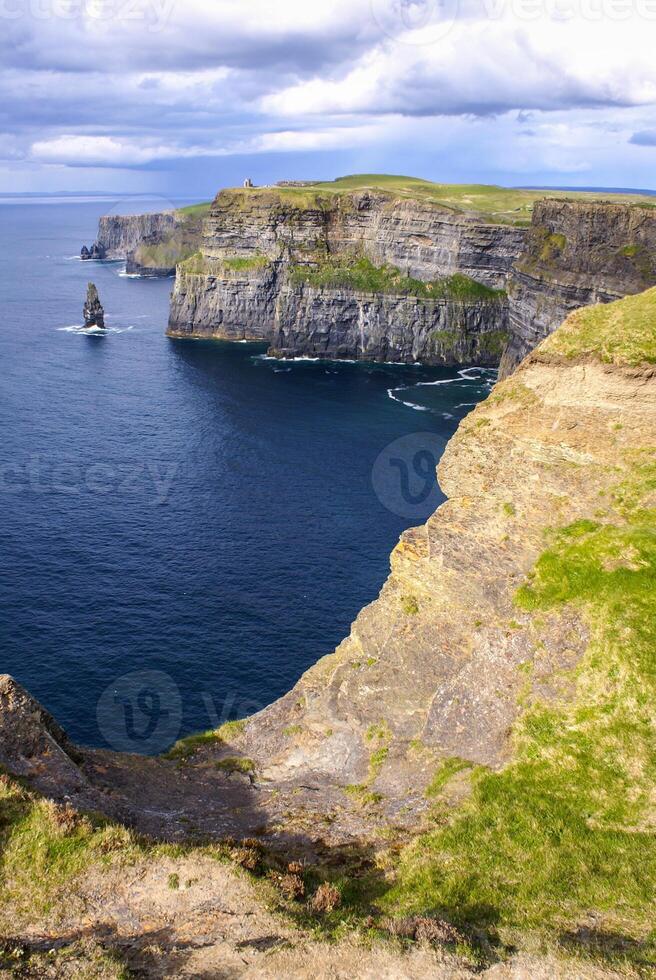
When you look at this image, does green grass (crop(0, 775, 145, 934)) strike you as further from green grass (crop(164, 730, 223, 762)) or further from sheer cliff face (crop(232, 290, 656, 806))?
green grass (crop(164, 730, 223, 762))

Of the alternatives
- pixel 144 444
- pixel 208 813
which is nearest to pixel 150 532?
pixel 144 444

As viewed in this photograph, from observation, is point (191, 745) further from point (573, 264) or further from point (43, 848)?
point (573, 264)

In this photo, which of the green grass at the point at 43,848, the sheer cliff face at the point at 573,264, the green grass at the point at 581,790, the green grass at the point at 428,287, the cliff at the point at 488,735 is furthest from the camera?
the green grass at the point at 428,287

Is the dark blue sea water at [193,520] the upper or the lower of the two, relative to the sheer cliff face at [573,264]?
lower

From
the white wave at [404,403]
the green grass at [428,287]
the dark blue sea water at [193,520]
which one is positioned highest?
the green grass at [428,287]

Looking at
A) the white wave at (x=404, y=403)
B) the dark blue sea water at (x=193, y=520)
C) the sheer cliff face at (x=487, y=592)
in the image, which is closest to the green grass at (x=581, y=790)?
the sheer cliff face at (x=487, y=592)

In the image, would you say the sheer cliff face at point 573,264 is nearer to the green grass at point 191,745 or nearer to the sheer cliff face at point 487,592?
the sheer cliff face at point 487,592

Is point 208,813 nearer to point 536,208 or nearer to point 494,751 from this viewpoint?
point 494,751
